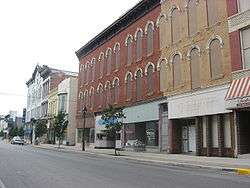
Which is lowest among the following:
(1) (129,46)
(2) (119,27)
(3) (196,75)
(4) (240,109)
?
(4) (240,109)

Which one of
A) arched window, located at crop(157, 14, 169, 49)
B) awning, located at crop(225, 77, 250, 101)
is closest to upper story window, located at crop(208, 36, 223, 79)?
awning, located at crop(225, 77, 250, 101)

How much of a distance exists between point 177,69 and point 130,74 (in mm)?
9134

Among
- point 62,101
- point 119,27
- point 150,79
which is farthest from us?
point 62,101

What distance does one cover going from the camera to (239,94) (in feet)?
77.9

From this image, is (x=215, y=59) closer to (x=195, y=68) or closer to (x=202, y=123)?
(x=195, y=68)

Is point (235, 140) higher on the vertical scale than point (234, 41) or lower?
lower

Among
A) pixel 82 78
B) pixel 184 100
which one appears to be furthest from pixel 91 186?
pixel 82 78

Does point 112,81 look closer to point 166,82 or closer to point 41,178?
point 166,82

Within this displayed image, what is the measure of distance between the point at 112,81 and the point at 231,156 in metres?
22.5

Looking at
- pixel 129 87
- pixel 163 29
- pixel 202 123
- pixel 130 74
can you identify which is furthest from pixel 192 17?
pixel 129 87

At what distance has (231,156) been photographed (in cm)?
2522

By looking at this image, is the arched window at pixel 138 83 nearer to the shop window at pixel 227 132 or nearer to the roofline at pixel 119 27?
the roofline at pixel 119 27

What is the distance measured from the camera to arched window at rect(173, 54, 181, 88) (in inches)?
1258

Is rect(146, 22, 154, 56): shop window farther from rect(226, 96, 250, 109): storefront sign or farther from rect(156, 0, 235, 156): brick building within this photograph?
rect(226, 96, 250, 109): storefront sign
